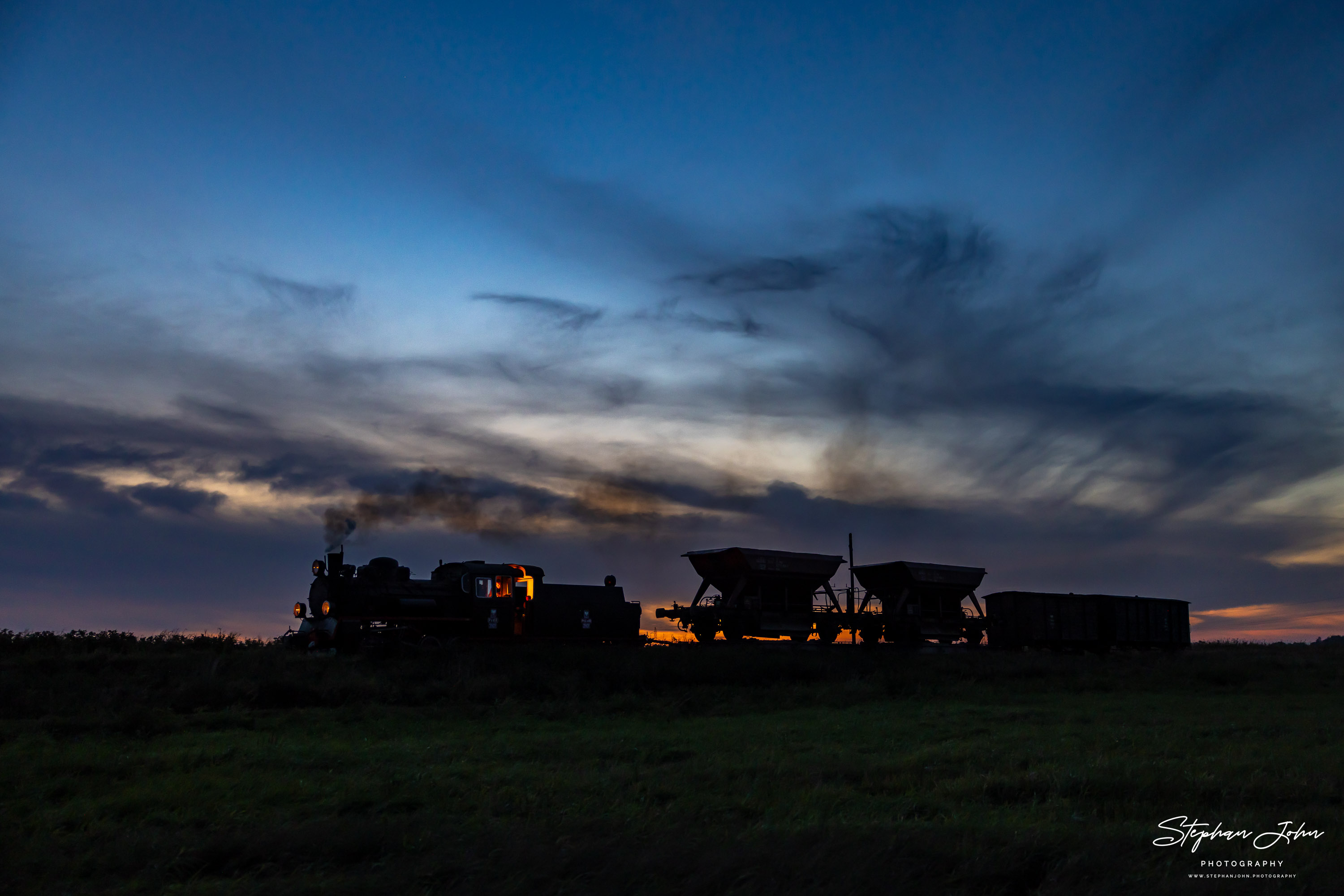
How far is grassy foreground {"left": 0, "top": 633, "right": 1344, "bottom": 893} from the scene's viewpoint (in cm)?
686

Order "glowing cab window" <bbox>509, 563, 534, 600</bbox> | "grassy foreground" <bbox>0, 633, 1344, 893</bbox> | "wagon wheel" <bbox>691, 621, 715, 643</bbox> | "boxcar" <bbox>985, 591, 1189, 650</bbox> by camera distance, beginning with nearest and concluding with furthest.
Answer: "grassy foreground" <bbox>0, 633, 1344, 893</bbox>
"glowing cab window" <bbox>509, 563, 534, 600</bbox>
"wagon wheel" <bbox>691, 621, 715, 643</bbox>
"boxcar" <bbox>985, 591, 1189, 650</bbox>

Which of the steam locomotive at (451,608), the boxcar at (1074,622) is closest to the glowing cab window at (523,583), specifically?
the steam locomotive at (451,608)

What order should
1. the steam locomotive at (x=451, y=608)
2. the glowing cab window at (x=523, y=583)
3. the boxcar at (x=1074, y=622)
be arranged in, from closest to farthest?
the steam locomotive at (x=451, y=608) → the glowing cab window at (x=523, y=583) → the boxcar at (x=1074, y=622)

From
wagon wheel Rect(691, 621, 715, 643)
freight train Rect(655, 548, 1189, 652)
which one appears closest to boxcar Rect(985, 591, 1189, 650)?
freight train Rect(655, 548, 1189, 652)

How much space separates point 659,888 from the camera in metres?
6.35

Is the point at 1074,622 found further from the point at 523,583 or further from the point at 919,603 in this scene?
the point at 523,583

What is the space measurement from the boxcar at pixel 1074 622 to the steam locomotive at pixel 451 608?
1904 centimetres

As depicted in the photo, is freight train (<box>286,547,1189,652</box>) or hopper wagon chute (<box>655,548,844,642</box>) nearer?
freight train (<box>286,547,1189,652</box>)

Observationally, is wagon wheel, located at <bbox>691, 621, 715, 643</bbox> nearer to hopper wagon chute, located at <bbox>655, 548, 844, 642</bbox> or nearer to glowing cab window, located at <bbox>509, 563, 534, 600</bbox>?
hopper wagon chute, located at <bbox>655, 548, 844, 642</bbox>

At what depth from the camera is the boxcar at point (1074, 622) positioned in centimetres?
4066

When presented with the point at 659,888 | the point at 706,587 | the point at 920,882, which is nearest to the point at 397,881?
the point at 659,888

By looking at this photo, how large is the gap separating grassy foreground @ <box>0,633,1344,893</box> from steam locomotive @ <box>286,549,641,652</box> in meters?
2.83

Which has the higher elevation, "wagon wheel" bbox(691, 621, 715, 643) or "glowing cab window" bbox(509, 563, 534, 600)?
"glowing cab window" bbox(509, 563, 534, 600)

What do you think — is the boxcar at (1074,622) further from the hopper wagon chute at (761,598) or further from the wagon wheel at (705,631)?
the wagon wheel at (705,631)
